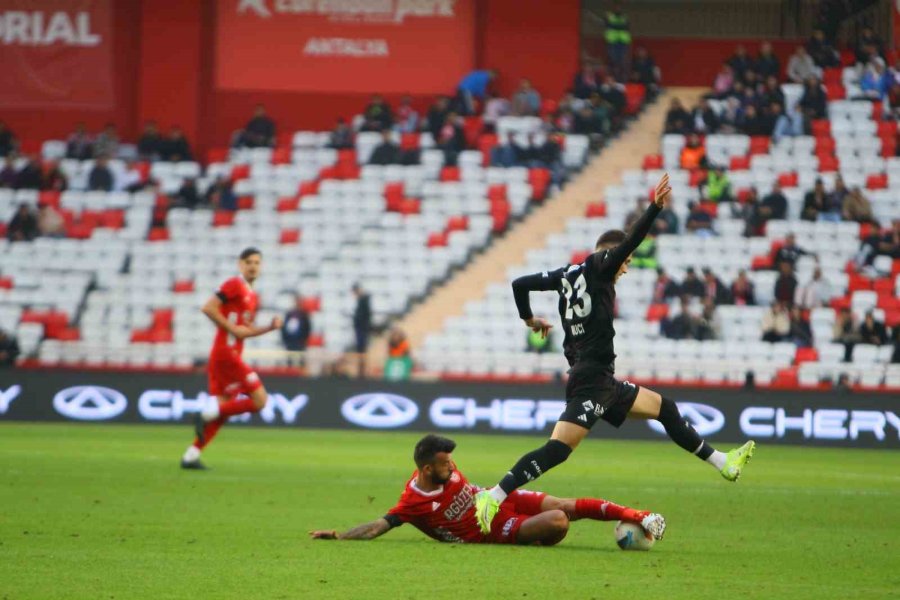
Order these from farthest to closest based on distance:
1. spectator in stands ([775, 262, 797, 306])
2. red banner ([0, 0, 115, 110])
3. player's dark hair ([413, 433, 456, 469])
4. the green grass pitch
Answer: red banner ([0, 0, 115, 110]), spectator in stands ([775, 262, 797, 306]), player's dark hair ([413, 433, 456, 469]), the green grass pitch

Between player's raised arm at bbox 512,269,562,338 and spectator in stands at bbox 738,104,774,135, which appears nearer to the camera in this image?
player's raised arm at bbox 512,269,562,338

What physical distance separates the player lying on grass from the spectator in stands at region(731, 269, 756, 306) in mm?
15747

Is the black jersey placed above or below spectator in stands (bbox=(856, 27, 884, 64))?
below

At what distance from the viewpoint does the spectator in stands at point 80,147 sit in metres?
30.8

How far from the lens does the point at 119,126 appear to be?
1293 inches

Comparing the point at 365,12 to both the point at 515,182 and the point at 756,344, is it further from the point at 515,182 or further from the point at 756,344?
the point at 756,344

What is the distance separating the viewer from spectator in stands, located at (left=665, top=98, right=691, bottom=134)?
94.2 feet

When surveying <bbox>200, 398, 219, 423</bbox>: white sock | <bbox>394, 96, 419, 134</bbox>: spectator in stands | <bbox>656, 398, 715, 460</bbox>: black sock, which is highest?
<bbox>394, 96, 419, 134</bbox>: spectator in stands

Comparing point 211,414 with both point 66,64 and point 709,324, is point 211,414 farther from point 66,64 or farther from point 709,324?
point 66,64

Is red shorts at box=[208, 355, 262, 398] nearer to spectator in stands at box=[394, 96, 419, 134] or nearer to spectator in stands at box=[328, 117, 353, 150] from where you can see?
spectator in stands at box=[328, 117, 353, 150]

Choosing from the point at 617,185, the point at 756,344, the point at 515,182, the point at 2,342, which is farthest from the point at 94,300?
the point at 756,344

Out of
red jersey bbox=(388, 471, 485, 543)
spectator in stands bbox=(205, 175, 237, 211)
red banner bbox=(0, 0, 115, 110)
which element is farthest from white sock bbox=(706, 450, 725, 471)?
red banner bbox=(0, 0, 115, 110)

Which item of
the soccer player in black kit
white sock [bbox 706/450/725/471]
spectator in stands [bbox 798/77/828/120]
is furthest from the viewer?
spectator in stands [bbox 798/77/828/120]

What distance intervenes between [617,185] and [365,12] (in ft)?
24.6
